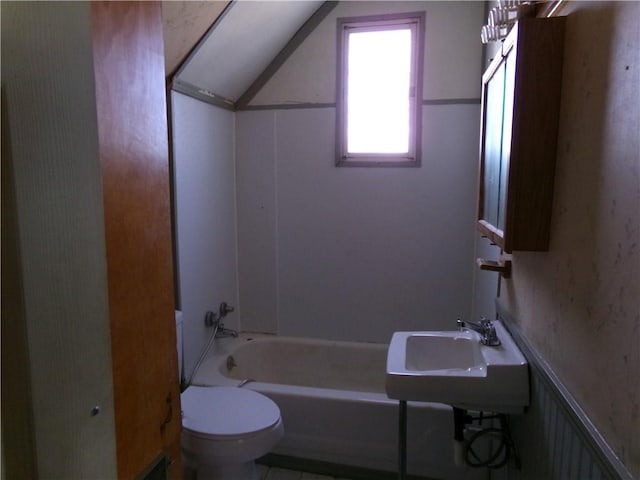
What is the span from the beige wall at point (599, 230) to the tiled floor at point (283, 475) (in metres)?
1.43

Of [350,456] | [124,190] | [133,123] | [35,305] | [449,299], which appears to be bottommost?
[350,456]

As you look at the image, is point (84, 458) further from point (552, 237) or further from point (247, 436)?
point (552, 237)

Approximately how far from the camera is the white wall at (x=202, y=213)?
91.7 inches

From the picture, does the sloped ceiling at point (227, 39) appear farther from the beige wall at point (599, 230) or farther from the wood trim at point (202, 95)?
the beige wall at point (599, 230)

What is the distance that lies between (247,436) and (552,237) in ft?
4.19

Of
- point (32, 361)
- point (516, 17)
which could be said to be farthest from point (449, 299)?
point (32, 361)

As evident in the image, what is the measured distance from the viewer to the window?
8.64ft

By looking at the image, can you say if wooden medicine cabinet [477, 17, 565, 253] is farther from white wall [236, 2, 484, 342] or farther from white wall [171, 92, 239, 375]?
white wall [171, 92, 239, 375]

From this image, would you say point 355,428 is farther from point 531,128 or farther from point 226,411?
point 531,128

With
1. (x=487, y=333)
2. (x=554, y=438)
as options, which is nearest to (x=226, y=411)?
(x=487, y=333)

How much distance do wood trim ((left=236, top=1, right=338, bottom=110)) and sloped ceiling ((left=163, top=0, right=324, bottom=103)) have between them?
0.09ft

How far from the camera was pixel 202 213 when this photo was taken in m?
2.54

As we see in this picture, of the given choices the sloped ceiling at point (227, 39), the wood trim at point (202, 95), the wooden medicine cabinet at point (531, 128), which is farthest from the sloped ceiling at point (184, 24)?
the wooden medicine cabinet at point (531, 128)

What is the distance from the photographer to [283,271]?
2947 mm
